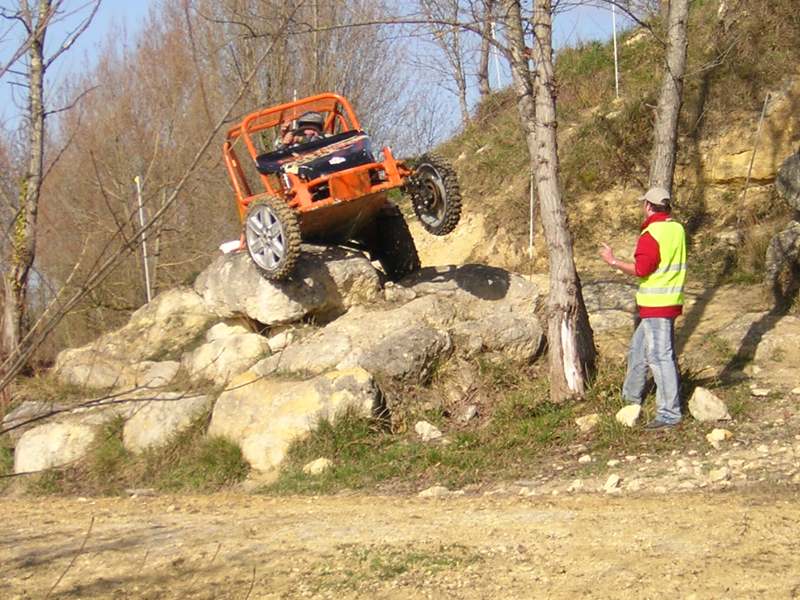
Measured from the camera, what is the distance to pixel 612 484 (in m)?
7.23

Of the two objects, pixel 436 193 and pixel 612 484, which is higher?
pixel 436 193

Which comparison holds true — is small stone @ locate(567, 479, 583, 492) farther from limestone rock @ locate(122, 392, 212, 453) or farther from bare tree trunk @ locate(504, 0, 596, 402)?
limestone rock @ locate(122, 392, 212, 453)

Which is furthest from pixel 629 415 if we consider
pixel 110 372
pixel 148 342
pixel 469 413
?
pixel 148 342

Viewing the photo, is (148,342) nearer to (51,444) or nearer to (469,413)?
(51,444)

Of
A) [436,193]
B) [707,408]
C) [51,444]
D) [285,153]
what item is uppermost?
[285,153]

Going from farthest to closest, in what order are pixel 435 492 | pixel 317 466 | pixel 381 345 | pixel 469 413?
pixel 381 345 < pixel 469 413 < pixel 317 466 < pixel 435 492

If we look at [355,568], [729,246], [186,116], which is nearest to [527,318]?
[729,246]

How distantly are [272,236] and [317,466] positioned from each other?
251cm

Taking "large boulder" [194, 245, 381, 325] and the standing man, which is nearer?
the standing man

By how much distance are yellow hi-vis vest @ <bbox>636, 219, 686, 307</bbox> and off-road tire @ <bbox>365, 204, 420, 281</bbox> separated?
3802mm

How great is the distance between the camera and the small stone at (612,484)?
7.17 m

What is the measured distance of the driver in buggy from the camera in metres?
10.8

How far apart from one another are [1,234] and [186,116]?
101 cm

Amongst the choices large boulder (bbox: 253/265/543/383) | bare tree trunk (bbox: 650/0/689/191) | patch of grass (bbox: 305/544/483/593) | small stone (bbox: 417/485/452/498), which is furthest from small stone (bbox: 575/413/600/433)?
patch of grass (bbox: 305/544/483/593)
